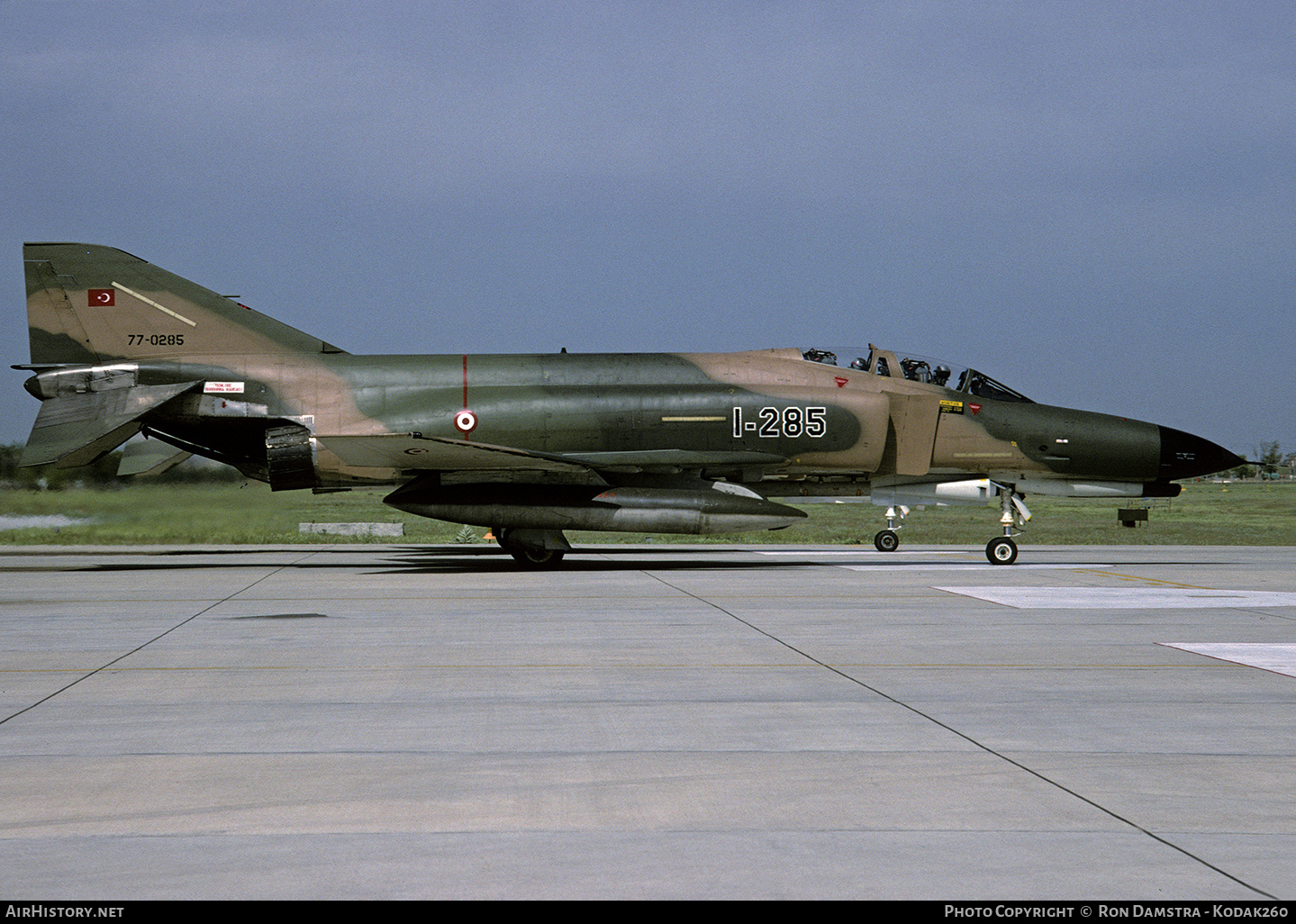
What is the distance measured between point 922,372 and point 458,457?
7.42m

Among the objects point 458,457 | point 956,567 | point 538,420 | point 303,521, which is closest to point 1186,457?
point 956,567

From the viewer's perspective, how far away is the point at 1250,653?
8.50 m

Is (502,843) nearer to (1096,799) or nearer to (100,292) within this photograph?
(1096,799)

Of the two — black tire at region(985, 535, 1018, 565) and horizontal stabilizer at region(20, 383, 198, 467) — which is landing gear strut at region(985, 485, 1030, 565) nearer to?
black tire at region(985, 535, 1018, 565)

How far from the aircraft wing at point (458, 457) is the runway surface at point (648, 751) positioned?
4440 millimetres

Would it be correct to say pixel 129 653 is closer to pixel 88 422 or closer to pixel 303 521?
pixel 88 422

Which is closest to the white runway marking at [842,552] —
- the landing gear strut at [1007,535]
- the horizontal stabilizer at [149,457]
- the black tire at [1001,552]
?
the landing gear strut at [1007,535]

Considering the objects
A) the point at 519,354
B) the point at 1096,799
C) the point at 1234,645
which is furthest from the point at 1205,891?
the point at 519,354

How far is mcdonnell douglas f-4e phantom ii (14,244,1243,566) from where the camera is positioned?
16.3m

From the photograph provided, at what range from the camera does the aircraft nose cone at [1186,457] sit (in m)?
17.7

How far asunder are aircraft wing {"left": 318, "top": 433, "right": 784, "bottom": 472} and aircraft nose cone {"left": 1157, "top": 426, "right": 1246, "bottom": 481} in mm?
7562

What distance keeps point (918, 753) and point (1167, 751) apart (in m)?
1.18

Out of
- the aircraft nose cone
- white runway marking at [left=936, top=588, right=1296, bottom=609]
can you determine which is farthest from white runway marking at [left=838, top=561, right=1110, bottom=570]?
white runway marking at [left=936, top=588, right=1296, bottom=609]

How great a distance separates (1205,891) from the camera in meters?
3.42
